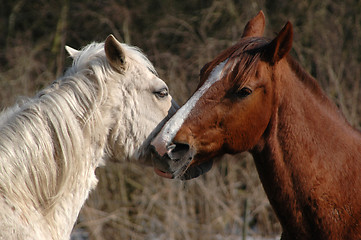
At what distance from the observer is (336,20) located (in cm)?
760

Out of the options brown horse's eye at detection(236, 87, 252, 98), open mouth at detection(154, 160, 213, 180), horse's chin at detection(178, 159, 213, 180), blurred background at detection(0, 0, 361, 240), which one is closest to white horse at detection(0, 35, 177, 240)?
open mouth at detection(154, 160, 213, 180)

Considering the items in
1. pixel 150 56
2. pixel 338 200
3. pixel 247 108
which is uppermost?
pixel 247 108

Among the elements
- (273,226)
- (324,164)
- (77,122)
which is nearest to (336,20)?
(273,226)

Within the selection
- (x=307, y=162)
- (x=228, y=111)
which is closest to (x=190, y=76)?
(x=228, y=111)

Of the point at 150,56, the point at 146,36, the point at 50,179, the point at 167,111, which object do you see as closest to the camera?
the point at 50,179

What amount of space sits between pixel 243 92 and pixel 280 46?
31cm

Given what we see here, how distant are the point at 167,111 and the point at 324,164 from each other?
0.98 meters

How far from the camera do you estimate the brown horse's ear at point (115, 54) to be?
2584 mm

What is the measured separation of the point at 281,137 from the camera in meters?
2.52

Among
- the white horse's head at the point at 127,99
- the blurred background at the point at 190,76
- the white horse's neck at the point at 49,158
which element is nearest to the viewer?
the white horse's neck at the point at 49,158

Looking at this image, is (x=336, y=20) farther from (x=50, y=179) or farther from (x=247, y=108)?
(x=50, y=179)

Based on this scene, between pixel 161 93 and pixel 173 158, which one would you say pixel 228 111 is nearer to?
pixel 173 158

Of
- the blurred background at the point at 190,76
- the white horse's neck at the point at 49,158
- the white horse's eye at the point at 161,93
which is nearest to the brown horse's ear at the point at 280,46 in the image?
the white horse's eye at the point at 161,93

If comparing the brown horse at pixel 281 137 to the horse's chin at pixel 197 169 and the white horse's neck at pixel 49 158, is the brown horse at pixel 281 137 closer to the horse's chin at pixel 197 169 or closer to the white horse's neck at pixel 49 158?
the horse's chin at pixel 197 169
